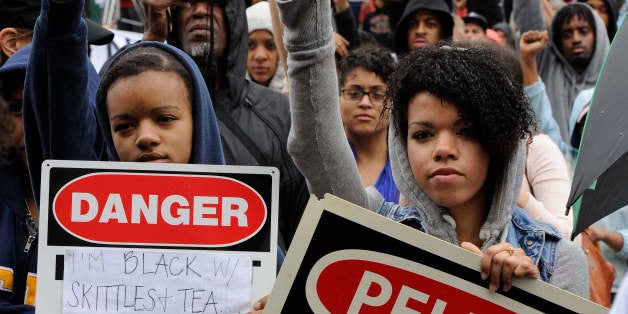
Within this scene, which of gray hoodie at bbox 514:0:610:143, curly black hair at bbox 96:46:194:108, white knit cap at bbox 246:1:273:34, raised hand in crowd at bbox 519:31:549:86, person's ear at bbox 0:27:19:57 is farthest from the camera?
gray hoodie at bbox 514:0:610:143

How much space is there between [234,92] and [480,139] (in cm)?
171

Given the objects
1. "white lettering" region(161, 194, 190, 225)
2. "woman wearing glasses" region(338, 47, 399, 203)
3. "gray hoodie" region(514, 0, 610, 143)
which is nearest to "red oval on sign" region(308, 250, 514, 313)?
"white lettering" region(161, 194, 190, 225)

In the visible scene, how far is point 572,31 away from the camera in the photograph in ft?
25.6

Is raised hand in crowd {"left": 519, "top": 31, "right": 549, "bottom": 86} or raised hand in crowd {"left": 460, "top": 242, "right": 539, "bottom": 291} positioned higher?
raised hand in crowd {"left": 519, "top": 31, "right": 549, "bottom": 86}

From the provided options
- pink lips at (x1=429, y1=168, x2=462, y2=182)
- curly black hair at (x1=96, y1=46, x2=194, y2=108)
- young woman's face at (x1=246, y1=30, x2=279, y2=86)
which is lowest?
pink lips at (x1=429, y1=168, x2=462, y2=182)

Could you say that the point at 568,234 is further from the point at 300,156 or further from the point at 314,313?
the point at 314,313

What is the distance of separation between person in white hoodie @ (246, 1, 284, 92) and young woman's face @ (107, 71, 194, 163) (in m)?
3.23

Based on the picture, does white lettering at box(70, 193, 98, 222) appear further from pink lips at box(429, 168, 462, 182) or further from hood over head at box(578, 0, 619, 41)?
hood over head at box(578, 0, 619, 41)

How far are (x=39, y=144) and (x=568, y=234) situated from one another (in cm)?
165

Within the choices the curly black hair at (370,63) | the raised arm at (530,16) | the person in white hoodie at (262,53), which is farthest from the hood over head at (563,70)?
the curly black hair at (370,63)

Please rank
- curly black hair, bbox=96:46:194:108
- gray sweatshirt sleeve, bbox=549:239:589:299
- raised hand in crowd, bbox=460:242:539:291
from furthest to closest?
curly black hair, bbox=96:46:194:108
gray sweatshirt sleeve, bbox=549:239:589:299
raised hand in crowd, bbox=460:242:539:291

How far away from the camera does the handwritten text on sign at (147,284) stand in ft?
9.17

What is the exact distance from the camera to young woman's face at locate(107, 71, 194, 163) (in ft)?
10.1

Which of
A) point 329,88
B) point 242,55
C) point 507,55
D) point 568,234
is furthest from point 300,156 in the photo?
point 507,55
